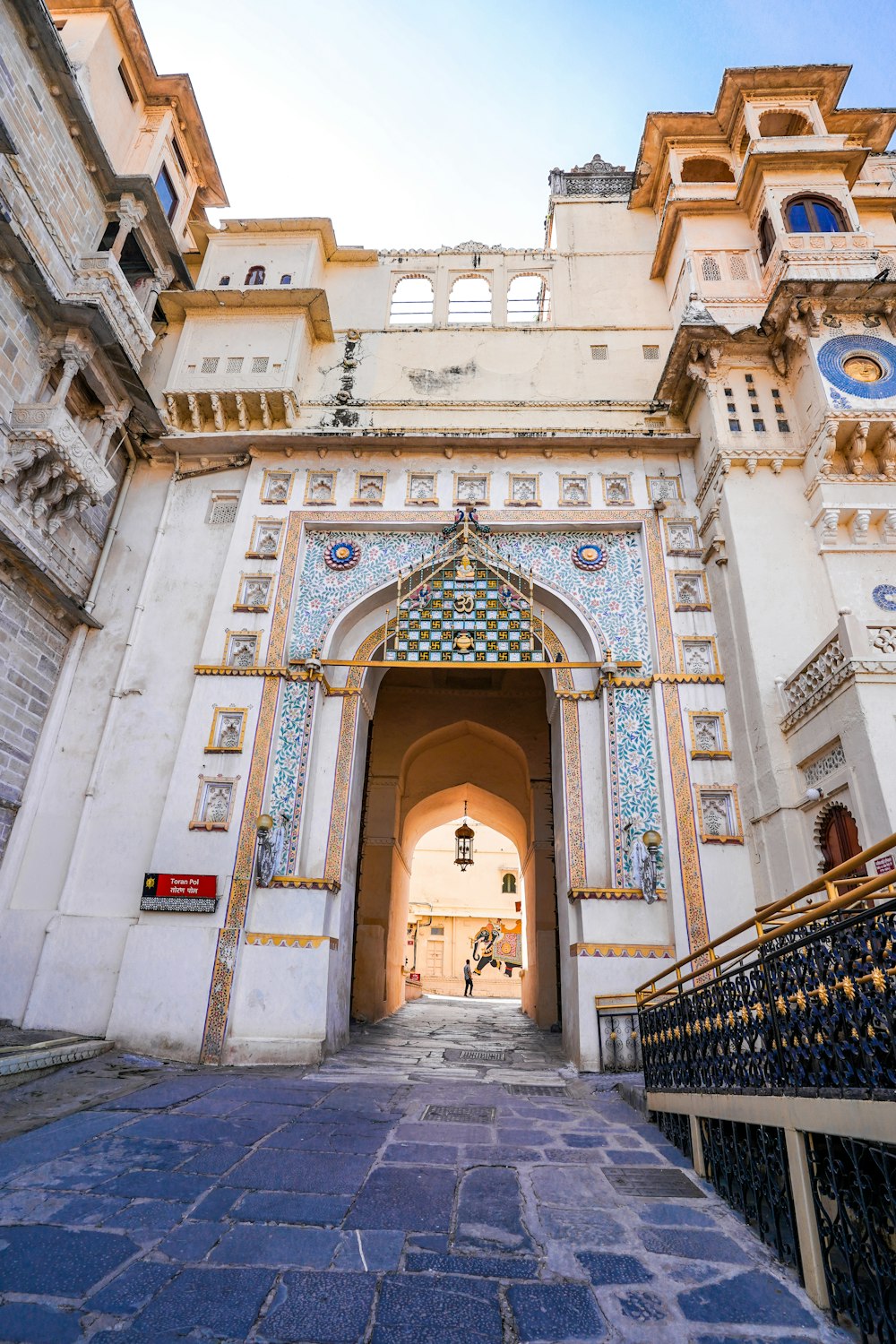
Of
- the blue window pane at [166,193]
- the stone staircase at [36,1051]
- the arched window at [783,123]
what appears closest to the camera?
the stone staircase at [36,1051]

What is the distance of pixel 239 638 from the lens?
32.3ft

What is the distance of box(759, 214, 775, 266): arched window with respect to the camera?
427 inches

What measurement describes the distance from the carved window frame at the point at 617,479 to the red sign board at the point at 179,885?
299 inches

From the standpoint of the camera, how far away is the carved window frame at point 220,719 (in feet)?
29.6

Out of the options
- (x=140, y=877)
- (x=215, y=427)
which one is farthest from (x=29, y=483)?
(x=140, y=877)

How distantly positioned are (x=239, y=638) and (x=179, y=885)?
3.37m

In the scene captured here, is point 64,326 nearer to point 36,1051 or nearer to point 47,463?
point 47,463

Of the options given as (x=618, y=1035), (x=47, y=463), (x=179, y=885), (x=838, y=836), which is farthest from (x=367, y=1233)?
(x=47, y=463)

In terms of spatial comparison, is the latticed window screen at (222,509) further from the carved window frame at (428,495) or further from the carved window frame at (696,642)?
the carved window frame at (696,642)

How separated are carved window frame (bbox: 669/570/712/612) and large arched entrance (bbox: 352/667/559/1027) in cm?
329

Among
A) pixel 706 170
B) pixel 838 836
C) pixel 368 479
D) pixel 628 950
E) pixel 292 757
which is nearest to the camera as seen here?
pixel 838 836

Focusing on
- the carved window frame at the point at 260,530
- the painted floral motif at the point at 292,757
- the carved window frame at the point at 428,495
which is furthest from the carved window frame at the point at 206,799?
the carved window frame at the point at 428,495

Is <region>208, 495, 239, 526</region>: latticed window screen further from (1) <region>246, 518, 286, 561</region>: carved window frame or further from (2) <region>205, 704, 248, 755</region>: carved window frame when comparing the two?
(2) <region>205, 704, 248, 755</region>: carved window frame

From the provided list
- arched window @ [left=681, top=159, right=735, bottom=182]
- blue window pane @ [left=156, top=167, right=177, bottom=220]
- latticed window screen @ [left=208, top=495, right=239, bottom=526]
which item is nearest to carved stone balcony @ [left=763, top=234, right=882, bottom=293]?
arched window @ [left=681, top=159, right=735, bottom=182]
